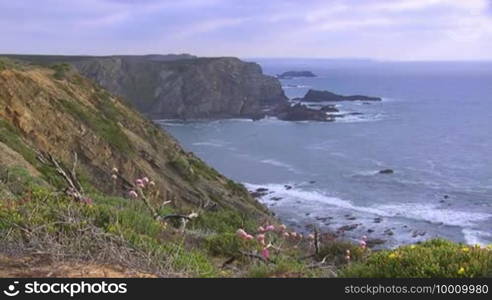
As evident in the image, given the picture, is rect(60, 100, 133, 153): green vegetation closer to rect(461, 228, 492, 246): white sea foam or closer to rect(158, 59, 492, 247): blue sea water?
rect(158, 59, 492, 247): blue sea water

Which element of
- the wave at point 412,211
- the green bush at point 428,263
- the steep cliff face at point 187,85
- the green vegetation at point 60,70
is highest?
the green vegetation at point 60,70

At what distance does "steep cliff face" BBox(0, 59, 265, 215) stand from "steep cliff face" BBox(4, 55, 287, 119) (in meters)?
72.7

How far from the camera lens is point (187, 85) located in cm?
11281

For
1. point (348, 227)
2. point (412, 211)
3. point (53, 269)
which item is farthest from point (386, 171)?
point (53, 269)

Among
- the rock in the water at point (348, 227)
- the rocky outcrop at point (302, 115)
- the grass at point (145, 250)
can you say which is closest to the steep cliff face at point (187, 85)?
the rocky outcrop at point (302, 115)

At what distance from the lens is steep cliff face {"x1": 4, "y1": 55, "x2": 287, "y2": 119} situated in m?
110

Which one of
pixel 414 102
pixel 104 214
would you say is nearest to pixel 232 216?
pixel 104 214

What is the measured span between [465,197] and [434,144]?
25224 millimetres

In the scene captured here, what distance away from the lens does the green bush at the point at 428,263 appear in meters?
5.20

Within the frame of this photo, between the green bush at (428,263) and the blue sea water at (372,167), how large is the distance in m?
34.5

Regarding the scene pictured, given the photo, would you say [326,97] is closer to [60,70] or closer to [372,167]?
[372,167]

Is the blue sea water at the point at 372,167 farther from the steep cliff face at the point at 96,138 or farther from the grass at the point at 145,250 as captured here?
the grass at the point at 145,250

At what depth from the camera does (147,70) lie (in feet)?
393

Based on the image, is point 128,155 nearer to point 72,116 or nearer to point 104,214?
point 72,116
